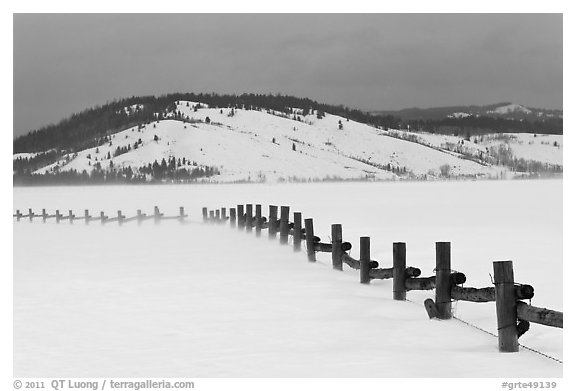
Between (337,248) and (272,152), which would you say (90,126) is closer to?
(272,152)

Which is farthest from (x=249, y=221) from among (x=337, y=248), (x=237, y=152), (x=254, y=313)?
(x=237, y=152)

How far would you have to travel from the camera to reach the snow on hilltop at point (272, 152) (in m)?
150

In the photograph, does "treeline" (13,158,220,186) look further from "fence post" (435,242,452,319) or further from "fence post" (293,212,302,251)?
"fence post" (435,242,452,319)

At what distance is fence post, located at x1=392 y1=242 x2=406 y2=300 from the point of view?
12.0 m

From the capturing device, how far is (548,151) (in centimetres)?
16712

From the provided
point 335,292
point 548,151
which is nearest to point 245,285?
point 335,292

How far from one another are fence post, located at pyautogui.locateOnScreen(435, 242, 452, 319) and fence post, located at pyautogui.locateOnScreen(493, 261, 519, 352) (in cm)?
154

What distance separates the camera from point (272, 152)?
164250 millimetres

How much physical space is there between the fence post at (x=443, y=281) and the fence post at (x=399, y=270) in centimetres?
144

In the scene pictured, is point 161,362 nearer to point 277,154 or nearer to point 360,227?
point 360,227

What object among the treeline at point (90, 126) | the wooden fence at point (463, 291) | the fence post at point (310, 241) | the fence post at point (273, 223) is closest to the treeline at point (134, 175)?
the treeline at point (90, 126)

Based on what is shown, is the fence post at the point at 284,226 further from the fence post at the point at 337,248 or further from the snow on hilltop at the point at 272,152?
the snow on hilltop at the point at 272,152
